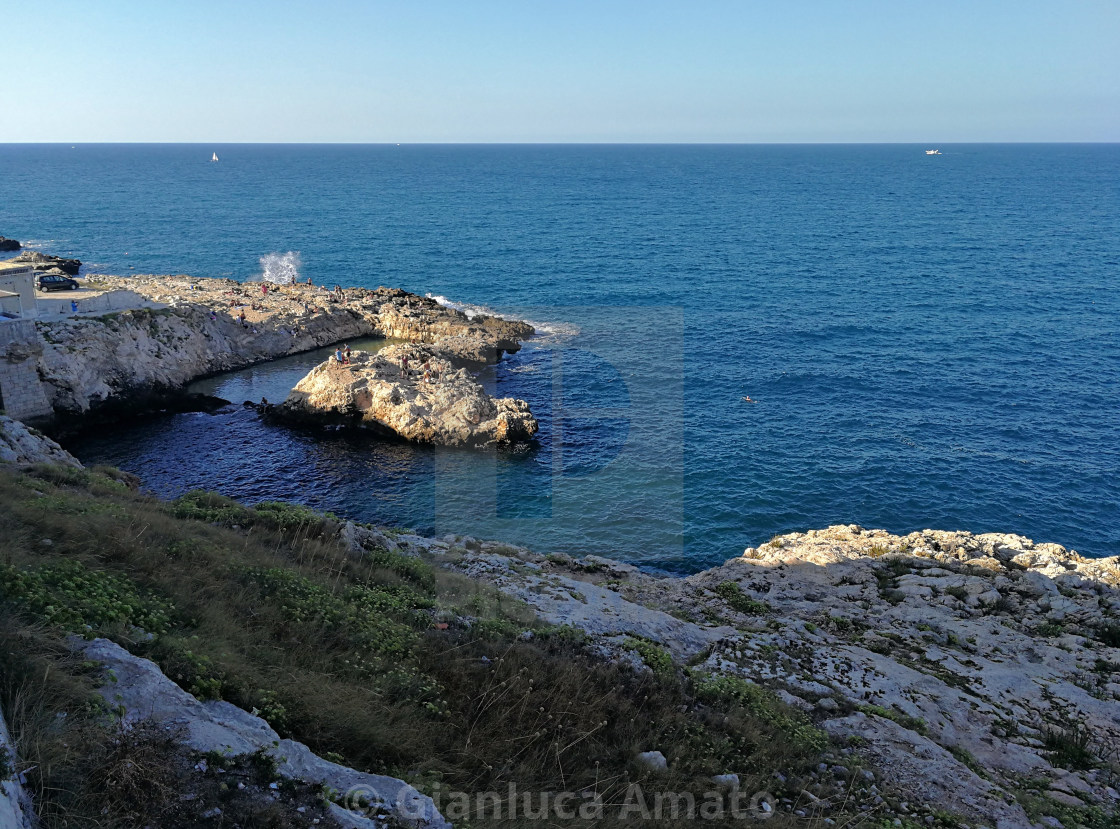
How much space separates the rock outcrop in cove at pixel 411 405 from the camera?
3981cm

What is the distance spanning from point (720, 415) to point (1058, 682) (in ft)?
96.4

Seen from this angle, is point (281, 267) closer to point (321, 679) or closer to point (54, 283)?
point (54, 283)

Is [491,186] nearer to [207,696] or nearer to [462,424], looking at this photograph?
[462,424]

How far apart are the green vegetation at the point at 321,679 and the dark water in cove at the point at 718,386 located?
58.3ft

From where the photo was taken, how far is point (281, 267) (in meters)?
83.1

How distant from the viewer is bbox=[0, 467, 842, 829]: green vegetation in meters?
6.82

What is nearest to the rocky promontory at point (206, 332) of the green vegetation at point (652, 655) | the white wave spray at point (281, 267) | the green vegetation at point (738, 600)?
the white wave spray at point (281, 267)

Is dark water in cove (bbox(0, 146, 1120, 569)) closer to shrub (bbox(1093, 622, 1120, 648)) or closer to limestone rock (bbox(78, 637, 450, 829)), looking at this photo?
shrub (bbox(1093, 622, 1120, 648))

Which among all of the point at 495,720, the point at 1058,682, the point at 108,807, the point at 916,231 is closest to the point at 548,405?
the point at 1058,682

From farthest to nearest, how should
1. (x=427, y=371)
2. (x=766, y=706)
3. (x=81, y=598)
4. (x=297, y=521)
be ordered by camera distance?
(x=427, y=371), (x=297, y=521), (x=766, y=706), (x=81, y=598)

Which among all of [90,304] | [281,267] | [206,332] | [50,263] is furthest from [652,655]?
[281,267]

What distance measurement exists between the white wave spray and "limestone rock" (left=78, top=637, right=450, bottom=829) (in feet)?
232

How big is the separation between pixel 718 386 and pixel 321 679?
→ 139 ft

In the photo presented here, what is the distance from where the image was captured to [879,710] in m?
13.1
